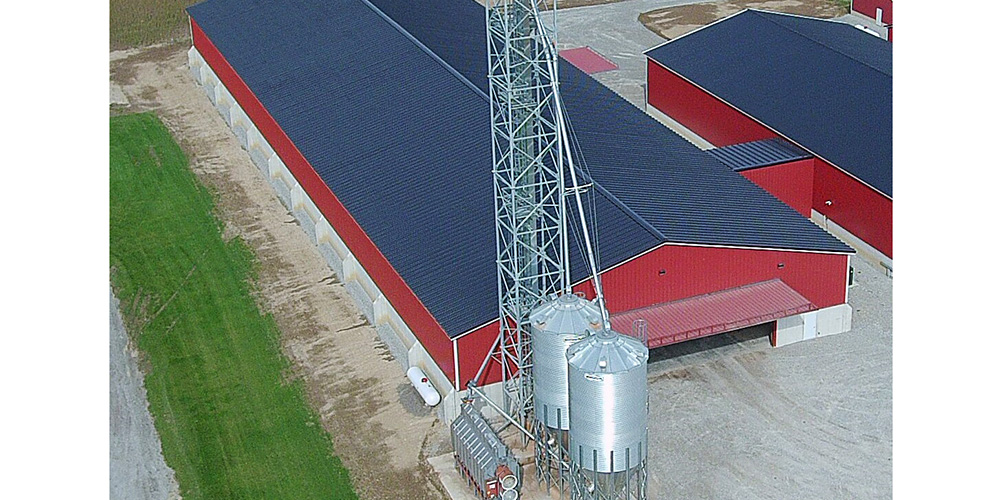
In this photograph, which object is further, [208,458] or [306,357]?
[306,357]

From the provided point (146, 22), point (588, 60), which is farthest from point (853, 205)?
point (146, 22)

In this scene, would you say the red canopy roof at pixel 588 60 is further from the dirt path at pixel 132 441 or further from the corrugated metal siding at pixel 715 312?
the dirt path at pixel 132 441

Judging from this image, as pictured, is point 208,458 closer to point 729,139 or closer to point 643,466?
point 643,466

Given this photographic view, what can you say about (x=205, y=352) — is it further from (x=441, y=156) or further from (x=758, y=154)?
(x=758, y=154)

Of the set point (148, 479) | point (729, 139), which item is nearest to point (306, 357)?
point (148, 479)

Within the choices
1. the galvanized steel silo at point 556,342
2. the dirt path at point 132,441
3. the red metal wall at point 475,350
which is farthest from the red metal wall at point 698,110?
the dirt path at point 132,441

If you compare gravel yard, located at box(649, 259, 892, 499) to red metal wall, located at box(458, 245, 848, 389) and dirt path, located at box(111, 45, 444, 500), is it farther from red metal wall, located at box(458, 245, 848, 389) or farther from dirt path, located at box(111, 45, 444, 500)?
dirt path, located at box(111, 45, 444, 500)
